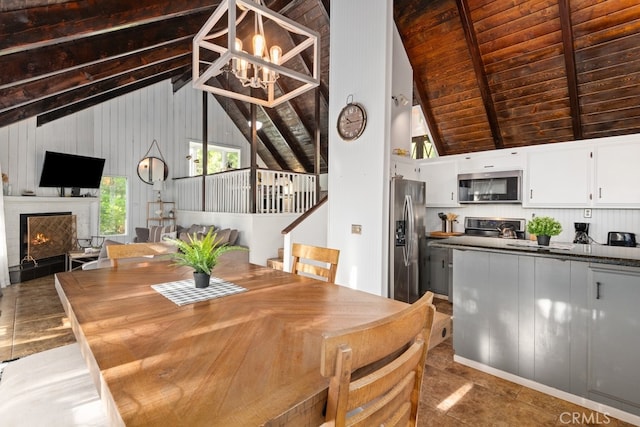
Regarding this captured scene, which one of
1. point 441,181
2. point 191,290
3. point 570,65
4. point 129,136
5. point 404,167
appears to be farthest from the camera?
point 129,136

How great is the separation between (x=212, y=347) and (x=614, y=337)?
2494 mm

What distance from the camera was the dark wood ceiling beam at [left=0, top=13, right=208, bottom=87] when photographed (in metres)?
3.55

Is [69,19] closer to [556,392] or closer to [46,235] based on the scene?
[46,235]

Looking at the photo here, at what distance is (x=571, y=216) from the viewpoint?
13.6 feet

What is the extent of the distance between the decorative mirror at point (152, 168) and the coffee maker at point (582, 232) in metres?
8.09

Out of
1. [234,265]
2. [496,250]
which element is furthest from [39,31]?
[496,250]

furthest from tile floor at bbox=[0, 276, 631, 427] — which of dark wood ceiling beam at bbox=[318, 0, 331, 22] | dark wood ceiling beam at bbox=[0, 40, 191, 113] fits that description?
dark wood ceiling beam at bbox=[318, 0, 331, 22]

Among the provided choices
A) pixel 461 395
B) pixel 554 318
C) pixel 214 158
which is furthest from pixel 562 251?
pixel 214 158

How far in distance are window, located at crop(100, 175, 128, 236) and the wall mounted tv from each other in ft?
1.38

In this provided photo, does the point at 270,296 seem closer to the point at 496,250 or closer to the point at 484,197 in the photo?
the point at 496,250

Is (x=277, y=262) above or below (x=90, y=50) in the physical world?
below

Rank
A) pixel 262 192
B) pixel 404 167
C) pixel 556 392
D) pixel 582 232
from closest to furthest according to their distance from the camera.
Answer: pixel 556 392 → pixel 582 232 → pixel 404 167 → pixel 262 192

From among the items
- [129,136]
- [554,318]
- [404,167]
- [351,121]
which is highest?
[129,136]

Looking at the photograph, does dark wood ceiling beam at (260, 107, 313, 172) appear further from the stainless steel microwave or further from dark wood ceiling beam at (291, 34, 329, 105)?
the stainless steel microwave
